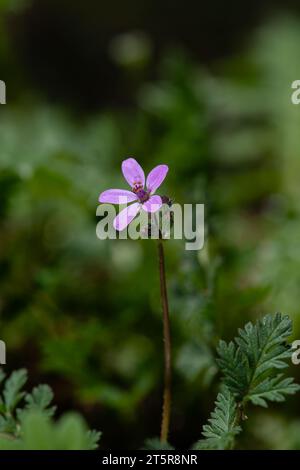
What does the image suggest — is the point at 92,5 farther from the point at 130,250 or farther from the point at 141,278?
the point at 141,278

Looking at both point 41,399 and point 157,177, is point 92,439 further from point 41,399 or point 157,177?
point 157,177

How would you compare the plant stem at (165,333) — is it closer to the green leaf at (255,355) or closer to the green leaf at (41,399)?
the green leaf at (255,355)

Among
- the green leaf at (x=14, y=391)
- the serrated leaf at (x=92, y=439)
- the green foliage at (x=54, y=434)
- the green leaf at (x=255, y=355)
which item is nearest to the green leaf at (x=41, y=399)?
the green leaf at (x=14, y=391)

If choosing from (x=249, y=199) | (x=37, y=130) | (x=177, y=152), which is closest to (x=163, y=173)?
(x=177, y=152)

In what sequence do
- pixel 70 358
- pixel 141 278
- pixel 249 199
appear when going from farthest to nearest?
pixel 249 199 → pixel 141 278 → pixel 70 358

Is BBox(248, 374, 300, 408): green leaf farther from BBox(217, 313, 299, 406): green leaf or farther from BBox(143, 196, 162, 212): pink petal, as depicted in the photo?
BBox(143, 196, 162, 212): pink petal

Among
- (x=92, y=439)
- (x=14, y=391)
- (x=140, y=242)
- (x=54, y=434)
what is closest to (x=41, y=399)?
(x=14, y=391)
